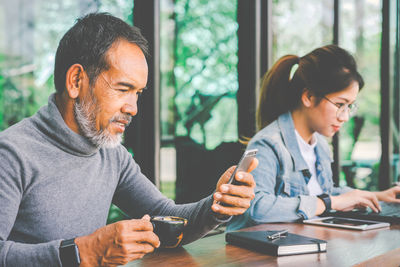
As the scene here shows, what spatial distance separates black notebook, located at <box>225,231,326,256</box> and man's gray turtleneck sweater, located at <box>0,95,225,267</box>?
0.43 ft

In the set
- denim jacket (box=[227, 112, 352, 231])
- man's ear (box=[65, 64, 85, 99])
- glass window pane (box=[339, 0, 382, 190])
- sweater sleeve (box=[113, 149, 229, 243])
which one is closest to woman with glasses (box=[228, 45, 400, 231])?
denim jacket (box=[227, 112, 352, 231])

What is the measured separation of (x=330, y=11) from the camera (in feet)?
14.8

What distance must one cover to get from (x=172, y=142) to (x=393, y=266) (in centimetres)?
237

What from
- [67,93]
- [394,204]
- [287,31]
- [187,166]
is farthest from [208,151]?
[67,93]

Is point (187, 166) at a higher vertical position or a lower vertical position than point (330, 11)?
lower

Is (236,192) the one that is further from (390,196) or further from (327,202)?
(390,196)

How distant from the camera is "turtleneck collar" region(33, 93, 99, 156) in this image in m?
1.47

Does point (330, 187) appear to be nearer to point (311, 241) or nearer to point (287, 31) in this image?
point (311, 241)

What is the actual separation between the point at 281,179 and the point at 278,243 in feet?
2.66

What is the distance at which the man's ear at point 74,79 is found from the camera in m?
1.53

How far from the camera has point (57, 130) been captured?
1.47 meters

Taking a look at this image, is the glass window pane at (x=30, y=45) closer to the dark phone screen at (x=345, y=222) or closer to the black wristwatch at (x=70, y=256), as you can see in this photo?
the dark phone screen at (x=345, y=222)

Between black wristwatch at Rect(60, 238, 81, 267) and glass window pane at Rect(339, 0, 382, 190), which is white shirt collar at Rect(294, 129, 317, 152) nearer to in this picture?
black wristwatch at Rect(60, 238, 81, 267)

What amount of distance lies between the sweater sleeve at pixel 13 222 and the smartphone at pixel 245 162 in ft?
1.93
